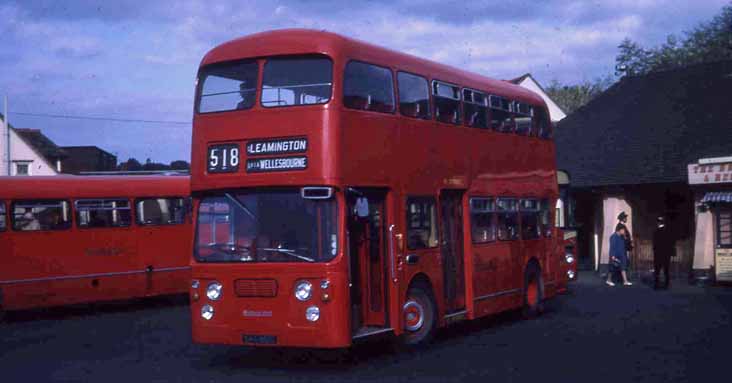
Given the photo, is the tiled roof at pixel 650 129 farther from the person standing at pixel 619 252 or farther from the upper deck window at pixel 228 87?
the upper deck window at pixel 228 87

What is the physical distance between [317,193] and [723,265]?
54.9 ft

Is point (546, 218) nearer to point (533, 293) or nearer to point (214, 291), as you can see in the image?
point (533, 293)

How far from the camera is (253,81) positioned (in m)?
12.4

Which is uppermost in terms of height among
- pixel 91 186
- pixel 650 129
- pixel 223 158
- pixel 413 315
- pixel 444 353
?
pixel 650 129

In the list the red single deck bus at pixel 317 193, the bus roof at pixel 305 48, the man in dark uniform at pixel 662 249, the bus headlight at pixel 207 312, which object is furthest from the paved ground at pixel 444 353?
the man in dark uniform at pixel 662 249

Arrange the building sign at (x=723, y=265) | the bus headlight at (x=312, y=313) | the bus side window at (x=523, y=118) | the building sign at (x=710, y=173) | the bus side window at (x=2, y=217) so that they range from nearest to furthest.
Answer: the bus headlight at (x=312, y=313)
the bus side window at (x=523, y=118)
the bus side window at (x=2, y=217)
the building sign at (x=723, y=265)
the building sign at (x=710, y=173)

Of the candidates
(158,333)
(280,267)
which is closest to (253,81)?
(280,267)

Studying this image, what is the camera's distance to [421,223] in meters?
13.9

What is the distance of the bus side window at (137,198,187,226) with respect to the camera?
21.4 meters

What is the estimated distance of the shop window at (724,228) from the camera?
1005 inches

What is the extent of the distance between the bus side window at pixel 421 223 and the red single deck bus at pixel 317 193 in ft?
0.10

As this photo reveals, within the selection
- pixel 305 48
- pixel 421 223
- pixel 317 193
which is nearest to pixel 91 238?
pixel 421 223

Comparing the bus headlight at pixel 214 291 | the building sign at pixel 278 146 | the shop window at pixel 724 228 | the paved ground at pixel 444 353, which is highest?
the building sign at pixel 278 146

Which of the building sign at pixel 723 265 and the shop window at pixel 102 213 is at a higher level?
the shop window at pixel 102 213
